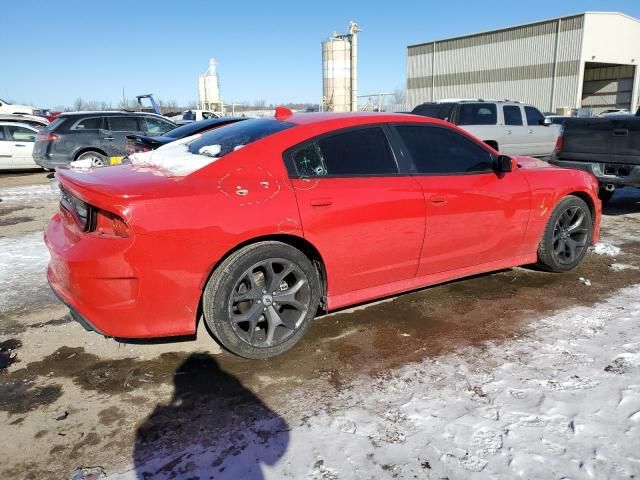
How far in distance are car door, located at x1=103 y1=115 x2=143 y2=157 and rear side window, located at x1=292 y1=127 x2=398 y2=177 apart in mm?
9336

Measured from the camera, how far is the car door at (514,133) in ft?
39.4

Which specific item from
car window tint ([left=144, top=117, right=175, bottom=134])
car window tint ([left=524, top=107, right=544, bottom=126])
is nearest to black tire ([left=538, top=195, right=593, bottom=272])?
car window tint ([left=524, top=107, right=544, bottom=126])

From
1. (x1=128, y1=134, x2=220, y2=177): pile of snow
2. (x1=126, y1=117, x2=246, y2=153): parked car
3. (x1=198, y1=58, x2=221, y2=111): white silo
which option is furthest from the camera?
(x1=198, y1=58, x2=221, y2=111): white silo

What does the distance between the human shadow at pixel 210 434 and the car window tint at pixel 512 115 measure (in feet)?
35.8

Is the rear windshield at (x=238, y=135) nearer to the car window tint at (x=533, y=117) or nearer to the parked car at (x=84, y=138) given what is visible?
the parked car at (x=84, y=138)

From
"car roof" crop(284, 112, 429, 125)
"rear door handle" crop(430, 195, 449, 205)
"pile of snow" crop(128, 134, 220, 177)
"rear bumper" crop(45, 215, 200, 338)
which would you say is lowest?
"rear bumper" crop(45, 215, 200, 338)

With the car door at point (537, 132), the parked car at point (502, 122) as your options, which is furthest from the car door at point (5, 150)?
the car door at point (537, 132)

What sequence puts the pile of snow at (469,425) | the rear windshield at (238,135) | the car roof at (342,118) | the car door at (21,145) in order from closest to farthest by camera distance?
the pile of snow at (469,425) → the rear windshield at (238,135) → the car roof at (342,118) → the car door at (21,145)

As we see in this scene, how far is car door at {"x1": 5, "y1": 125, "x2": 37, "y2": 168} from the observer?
1362 centimetres

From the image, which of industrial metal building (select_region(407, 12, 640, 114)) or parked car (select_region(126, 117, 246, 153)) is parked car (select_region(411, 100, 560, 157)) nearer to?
parked car (select_region(126, 117, 246, 153))

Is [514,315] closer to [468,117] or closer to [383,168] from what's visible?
[383,168]

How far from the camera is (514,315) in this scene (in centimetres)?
399

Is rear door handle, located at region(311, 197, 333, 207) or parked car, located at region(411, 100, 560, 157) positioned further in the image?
parked car, located at region(411, 100, 560, 157)

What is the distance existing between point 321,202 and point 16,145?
43.9ft
